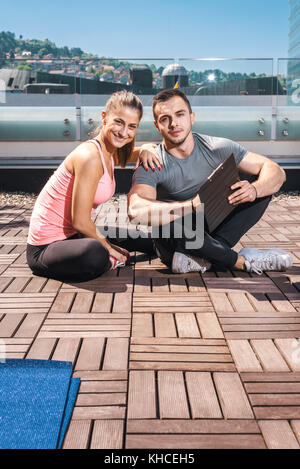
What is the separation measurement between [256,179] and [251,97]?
367cm

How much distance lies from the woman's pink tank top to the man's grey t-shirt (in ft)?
0.72

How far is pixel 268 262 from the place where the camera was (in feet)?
9.98

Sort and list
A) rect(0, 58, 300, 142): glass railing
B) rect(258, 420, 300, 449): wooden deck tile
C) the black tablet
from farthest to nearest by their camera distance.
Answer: rect(0, 58, 300, 142): glass railing → the black tablet → rect(258, 420, 300, 449): wooden deck tile

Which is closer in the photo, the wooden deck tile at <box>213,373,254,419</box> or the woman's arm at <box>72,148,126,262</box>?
the wooden deck tile at <box>213,373,254,419</box>

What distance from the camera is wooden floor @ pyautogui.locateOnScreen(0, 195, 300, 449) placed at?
1463mm

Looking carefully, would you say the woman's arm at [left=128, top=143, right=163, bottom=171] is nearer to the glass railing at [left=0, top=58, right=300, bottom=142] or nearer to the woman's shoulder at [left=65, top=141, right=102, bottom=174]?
the woman's shoulder at [left=65, top=141, right=102, bottom=174]

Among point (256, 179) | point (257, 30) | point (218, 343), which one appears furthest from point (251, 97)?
point (257, 30)

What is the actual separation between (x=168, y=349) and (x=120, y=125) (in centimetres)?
135

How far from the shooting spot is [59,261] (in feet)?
9.26

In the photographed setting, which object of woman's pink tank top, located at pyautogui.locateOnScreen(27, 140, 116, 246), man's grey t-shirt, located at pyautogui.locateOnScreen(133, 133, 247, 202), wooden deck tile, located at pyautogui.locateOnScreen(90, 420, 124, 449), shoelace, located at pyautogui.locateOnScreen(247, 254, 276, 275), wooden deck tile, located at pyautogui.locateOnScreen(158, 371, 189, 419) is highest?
man's grey t-shirt, located at pyautogui.locateOnScreen(133, 133, 247, 202)

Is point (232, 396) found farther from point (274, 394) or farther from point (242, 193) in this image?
point (242, 193)

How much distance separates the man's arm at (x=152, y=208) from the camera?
110 inches

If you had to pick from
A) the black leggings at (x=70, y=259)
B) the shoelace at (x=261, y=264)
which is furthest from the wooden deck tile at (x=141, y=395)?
the shoelace at (x=261, y=264)

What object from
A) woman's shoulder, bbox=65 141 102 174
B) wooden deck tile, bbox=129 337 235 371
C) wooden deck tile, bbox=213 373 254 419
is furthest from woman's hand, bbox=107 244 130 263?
wooden deck tile, bbox=213 373 254 419
